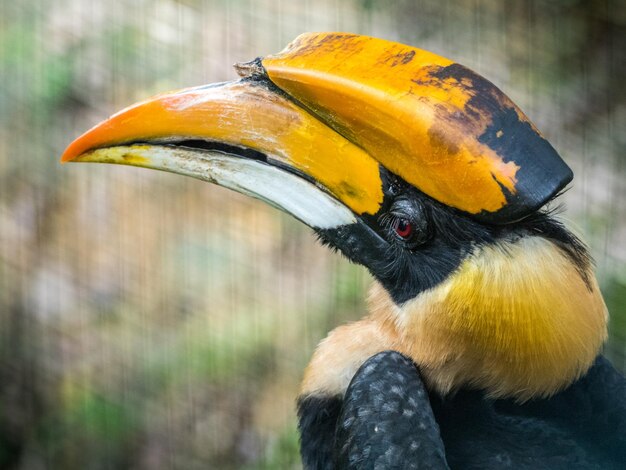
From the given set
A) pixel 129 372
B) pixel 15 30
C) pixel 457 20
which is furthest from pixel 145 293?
pixel 457 20

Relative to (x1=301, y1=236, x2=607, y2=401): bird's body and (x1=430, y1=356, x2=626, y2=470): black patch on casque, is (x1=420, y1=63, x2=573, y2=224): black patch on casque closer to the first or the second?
(x1=301, y1=236, x2=607, y2=401): bird's body

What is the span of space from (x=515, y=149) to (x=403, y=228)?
0.84ft

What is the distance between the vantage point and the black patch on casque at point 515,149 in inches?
53.7

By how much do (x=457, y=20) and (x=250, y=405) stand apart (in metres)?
1.46

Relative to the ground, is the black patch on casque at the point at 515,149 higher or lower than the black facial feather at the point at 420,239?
higher

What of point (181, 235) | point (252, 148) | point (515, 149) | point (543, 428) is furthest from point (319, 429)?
point (181, 235)

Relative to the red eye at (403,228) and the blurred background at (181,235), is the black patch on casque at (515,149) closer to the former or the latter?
the red eye at (403,228)

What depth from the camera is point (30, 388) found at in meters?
3.01

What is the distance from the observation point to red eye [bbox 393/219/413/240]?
5.02ft

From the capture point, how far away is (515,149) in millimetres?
1375

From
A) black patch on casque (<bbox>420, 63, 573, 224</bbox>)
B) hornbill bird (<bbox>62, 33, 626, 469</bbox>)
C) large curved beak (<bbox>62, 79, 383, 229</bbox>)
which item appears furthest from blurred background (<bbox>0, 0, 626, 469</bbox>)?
black patch on casque (<bbox>420, 63, 573, 224</bbox>)

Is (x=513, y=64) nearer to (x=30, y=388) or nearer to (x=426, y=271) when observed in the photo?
(x=426, y=271)

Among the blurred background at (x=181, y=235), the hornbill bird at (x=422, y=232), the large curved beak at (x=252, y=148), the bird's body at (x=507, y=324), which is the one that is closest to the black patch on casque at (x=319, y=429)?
the hornbill bird at (x=422, y=232)

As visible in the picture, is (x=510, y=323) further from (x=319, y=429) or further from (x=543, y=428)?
(x=319, y=429)
